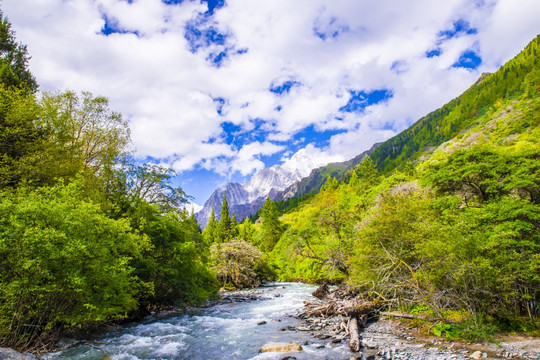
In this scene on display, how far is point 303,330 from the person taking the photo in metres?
14.1

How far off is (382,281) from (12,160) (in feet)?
70.2

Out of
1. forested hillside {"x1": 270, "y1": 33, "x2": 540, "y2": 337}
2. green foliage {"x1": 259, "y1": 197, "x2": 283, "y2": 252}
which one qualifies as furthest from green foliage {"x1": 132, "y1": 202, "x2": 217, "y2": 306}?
green foliage {"x1": 259, "y1": 197, "x2": 283, "y2": 252}

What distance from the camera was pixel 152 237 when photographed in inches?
720

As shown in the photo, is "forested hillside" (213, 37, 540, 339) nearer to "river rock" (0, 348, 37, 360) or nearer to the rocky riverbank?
the rocky riverbank

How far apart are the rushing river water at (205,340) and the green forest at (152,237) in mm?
1237

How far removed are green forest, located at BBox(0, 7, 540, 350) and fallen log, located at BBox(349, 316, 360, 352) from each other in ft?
9.98

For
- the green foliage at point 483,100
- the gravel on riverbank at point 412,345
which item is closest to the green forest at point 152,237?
the gravel on riverbank at point 412,345

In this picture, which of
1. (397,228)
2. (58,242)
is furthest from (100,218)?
(397,228)

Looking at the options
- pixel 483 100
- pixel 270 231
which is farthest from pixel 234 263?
pixel 483 100

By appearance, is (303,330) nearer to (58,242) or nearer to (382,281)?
(382,281)

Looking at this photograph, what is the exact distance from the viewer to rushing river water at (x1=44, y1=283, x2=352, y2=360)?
1083 centimetres

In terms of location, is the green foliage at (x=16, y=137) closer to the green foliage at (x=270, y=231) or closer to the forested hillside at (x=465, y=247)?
the forested hillside at (x=465, y=247)

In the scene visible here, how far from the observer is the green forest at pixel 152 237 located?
9398 millimetres

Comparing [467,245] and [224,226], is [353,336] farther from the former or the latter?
[224,226]
